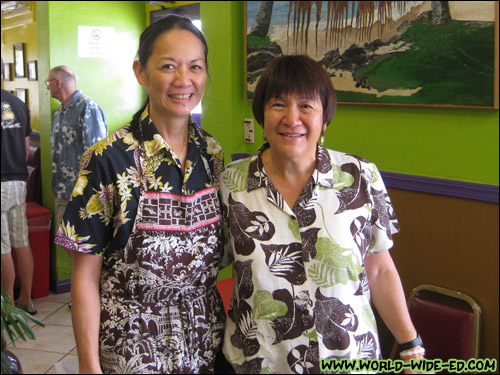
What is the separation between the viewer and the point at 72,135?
4316 mm

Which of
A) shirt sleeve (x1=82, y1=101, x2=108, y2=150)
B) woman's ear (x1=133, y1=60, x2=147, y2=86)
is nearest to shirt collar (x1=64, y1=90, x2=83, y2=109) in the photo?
shirt sleeve (x1=82, y1=101, x2=108, y2=150)

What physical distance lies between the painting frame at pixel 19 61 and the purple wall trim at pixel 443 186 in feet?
16.6

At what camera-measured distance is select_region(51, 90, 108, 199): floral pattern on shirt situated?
424cm

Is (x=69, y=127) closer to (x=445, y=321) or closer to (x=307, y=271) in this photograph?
(x=445, y=321)

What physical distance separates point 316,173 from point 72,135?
130 inches

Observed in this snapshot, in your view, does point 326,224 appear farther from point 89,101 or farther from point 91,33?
point 91,33

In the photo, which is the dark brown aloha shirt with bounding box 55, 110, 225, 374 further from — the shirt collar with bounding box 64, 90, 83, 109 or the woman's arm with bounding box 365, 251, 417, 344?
the shirt collar with bounding box 64, 90, 83, 109

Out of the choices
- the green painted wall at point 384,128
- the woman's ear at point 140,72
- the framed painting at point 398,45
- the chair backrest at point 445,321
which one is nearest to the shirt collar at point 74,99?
the green painted wall at point 384,128

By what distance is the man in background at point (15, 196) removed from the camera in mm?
4273

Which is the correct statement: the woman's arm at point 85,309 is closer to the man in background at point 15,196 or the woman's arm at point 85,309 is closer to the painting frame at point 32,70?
the man in background at point 15,196

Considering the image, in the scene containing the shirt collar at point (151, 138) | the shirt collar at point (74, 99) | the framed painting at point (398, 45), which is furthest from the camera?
the shirt collar at point (74, 99)

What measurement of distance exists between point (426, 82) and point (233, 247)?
4.73ft

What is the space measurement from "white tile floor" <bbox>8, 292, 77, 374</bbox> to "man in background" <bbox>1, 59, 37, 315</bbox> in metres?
0.18

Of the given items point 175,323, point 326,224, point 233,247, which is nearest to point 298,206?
point 326,224
